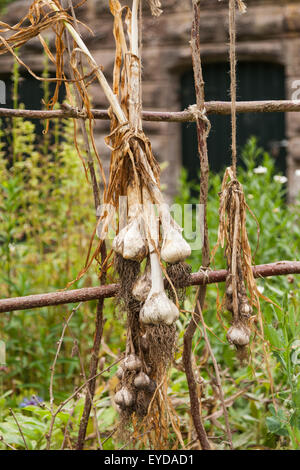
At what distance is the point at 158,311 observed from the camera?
682 mm

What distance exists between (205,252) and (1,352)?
48 centimetres

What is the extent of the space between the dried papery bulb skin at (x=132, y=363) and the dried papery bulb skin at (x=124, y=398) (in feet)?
0.11

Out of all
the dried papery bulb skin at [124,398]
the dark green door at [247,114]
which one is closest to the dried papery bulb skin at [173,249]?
the dried papery bulb skin at [124,398]

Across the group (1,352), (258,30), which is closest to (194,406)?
(1,352)

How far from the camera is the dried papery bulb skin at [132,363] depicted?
2.64 ft

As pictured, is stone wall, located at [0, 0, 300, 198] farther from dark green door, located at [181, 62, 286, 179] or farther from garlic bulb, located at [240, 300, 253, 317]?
garlic bulb, located at [240, 300, 253, 317]

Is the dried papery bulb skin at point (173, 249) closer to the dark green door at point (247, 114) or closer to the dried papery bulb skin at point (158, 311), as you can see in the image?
the dried papery bulb skin at point (158, 311)

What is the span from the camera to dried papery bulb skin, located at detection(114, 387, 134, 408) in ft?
2.63

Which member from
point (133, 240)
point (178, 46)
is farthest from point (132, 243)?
point (178, 46)

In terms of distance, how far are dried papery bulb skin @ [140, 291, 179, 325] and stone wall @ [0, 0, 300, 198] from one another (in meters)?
3.26

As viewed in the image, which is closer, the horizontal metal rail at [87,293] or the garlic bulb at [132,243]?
the garlic bulb at [132,243]

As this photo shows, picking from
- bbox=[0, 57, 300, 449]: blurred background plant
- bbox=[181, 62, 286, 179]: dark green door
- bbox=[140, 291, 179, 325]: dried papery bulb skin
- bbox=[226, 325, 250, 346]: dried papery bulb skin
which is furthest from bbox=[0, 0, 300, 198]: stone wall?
bbox=[140, 291, 179, 325]: dried papery bulb skin
